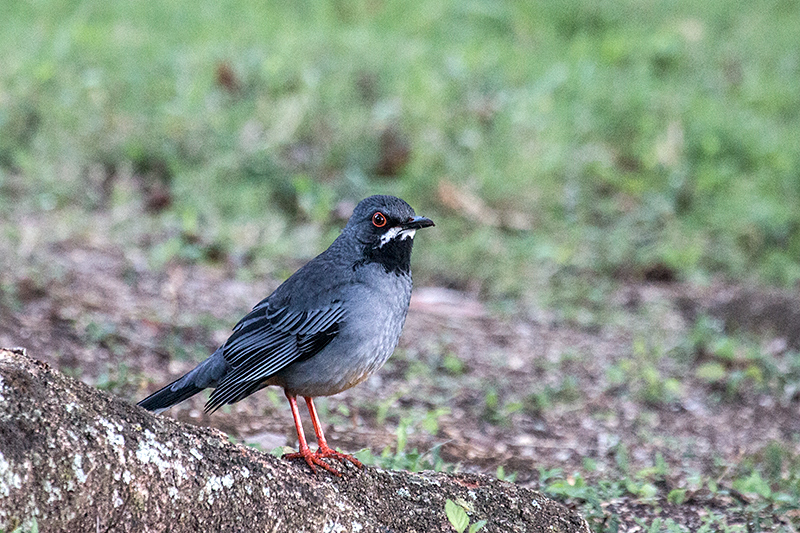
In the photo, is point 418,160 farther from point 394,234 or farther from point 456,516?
point 456,516

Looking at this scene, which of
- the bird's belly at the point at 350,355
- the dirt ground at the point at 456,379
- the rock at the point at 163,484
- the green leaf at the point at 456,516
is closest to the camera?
the rock at the point at 163,484

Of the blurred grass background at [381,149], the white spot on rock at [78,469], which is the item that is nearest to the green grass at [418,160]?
the blurred grass background at [381,149]

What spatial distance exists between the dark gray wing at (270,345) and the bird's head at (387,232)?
0.29m

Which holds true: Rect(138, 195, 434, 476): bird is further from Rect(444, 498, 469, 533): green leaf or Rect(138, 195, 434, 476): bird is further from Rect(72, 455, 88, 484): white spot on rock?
Rect(72, 455, 88, 484): white spot on rock

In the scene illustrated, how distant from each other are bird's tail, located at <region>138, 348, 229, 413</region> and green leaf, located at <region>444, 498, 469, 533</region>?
48.7 inches

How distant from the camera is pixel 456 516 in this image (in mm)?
2922

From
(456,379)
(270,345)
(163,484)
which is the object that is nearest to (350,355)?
(270,345)

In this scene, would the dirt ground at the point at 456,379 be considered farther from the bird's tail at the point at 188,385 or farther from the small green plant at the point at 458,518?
the small green plant at the point at 458,518

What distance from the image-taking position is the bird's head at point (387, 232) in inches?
152

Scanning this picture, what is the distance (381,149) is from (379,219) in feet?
15.0

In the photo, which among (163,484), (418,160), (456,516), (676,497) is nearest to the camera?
(163,484)

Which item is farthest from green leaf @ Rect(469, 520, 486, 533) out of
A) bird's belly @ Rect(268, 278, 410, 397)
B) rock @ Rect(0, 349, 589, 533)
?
bird's belly @ Rect(268, 278, 410, 397)

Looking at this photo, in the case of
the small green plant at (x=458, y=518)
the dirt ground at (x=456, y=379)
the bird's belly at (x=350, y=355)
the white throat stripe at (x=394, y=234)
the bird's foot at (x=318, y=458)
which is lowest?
the dirt ground at (x=456, y=379)

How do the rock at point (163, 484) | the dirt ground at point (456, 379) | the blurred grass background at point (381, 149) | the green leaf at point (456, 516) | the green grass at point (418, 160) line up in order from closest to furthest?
the rock at point (163, 484) → the green leaf at point (456, 516) → the dirt ground at point (456, 379) → the green grass at point (418, 160) → the blurred grass background at point (381, 149)
